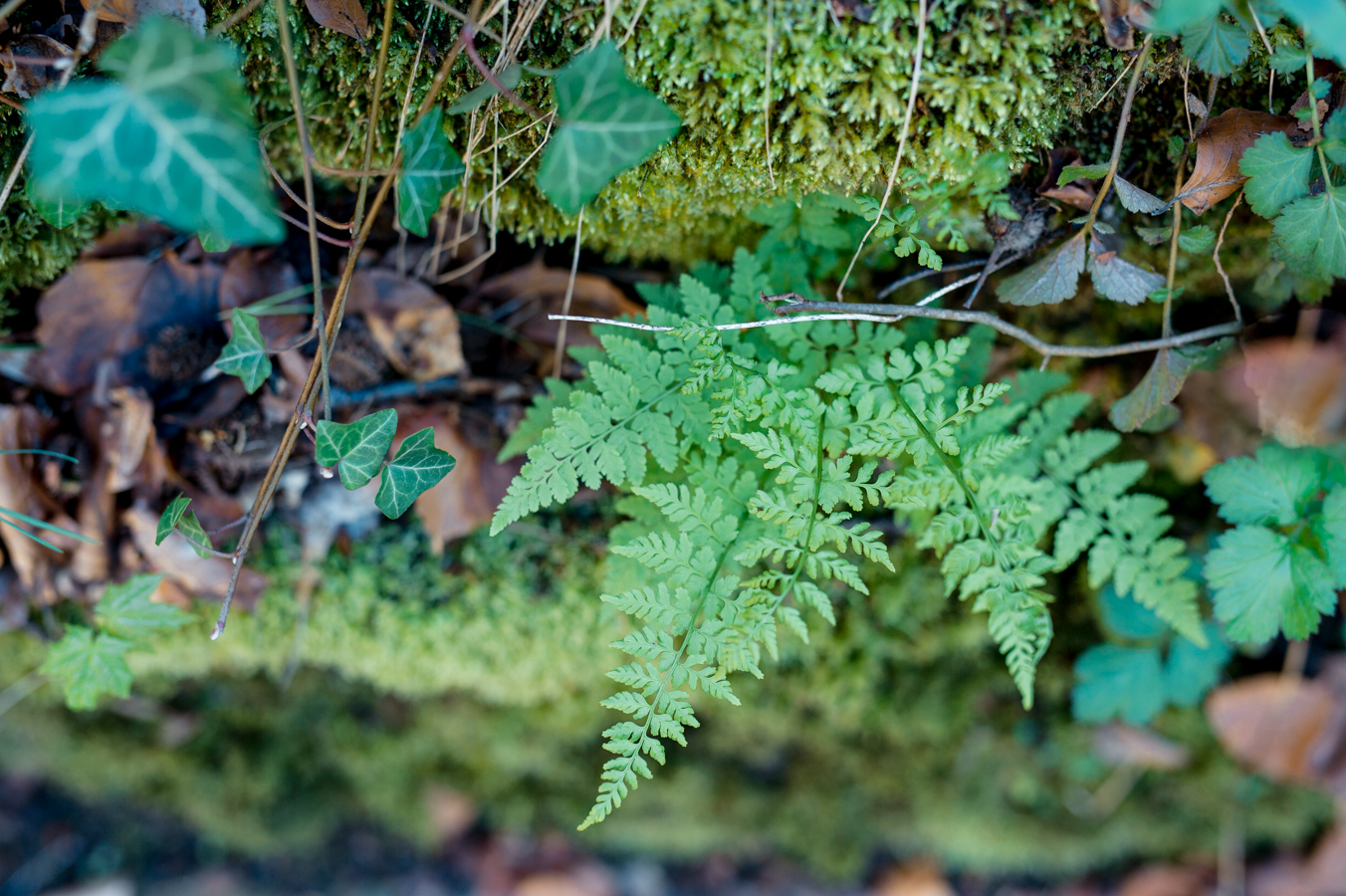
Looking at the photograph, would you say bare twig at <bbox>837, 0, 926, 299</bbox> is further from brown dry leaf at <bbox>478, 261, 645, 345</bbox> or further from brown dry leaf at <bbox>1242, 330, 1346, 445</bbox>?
brown dry leaf at <bbox>1242, 330, 1346, 445</bbox>

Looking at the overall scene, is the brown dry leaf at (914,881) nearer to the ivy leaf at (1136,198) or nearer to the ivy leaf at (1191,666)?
the ivy leaf at (1191,666)

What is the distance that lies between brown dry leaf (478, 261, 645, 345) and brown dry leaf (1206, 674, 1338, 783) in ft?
8.92

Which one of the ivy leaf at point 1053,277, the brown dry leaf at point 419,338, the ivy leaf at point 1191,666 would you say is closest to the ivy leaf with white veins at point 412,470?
the brown dry leaf at point 419,338

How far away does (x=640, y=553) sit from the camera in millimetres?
1584

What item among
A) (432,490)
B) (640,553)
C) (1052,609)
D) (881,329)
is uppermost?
(881,329)

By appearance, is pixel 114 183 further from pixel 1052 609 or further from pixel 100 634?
pixel 1052 609

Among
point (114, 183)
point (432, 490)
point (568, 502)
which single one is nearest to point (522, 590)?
point (568, 502)

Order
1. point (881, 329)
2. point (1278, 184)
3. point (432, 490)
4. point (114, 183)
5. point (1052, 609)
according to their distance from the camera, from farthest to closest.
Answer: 1. point (1052, 609)
2. point (432, 490)
3. point (881, 329)
4. point (1278, 184)
5. point (114, 183)

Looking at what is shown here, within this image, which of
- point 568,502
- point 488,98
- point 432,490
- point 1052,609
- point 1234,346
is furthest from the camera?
point 1052,609

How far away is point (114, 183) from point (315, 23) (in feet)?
2.98

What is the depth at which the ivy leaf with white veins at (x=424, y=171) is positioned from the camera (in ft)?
5.03

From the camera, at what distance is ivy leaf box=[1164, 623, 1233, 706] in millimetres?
2648

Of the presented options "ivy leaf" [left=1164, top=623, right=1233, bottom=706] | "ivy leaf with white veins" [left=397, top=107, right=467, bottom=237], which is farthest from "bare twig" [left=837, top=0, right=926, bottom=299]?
"ivy leaf" [left=1164, top=623, right=1233, bottom=706]

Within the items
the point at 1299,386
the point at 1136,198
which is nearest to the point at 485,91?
the point at 1136,198
